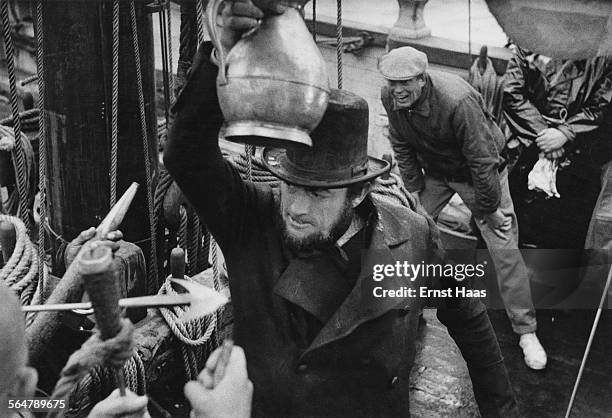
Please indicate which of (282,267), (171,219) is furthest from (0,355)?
(171,219)

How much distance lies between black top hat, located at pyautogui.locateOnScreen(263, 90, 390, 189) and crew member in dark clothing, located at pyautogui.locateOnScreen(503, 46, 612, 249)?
329 centimetres

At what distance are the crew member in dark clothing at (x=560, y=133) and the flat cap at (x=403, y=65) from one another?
3.42 feet

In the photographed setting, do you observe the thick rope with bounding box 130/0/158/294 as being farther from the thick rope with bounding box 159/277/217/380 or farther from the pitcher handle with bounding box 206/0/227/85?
the pitcher handle with bounding box 206/0/227/85

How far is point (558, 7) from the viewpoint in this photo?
18.6ft

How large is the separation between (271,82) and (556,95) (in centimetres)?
412

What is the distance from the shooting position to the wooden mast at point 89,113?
10.4 feet

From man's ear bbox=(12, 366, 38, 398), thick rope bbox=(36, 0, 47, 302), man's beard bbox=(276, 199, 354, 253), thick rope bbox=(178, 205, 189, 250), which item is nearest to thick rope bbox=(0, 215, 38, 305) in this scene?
thick rope bbox=(36, 0, 47, 302)

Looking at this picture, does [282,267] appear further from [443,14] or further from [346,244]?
[443,14]

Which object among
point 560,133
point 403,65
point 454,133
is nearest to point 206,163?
point 403,65

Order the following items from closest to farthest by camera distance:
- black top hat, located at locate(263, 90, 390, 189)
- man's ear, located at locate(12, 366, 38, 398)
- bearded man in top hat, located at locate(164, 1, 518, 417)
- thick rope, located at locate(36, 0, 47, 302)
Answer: man's ear, located at locate(12, 366, 38, 398) < black top hat, located at locate(263, 90, 390, 189) < bearded man in top hat, located at locate(164, 1, 518, 417) < thick rope, located at locate(36, 0, 47, 302)

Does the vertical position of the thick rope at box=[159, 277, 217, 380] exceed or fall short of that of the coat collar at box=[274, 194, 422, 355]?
it falls short

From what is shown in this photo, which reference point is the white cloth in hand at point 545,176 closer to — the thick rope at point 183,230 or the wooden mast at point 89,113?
the thick rope at point 183,230

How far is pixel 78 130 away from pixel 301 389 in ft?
5.00

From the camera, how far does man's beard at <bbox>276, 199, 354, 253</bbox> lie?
7.90 ft
